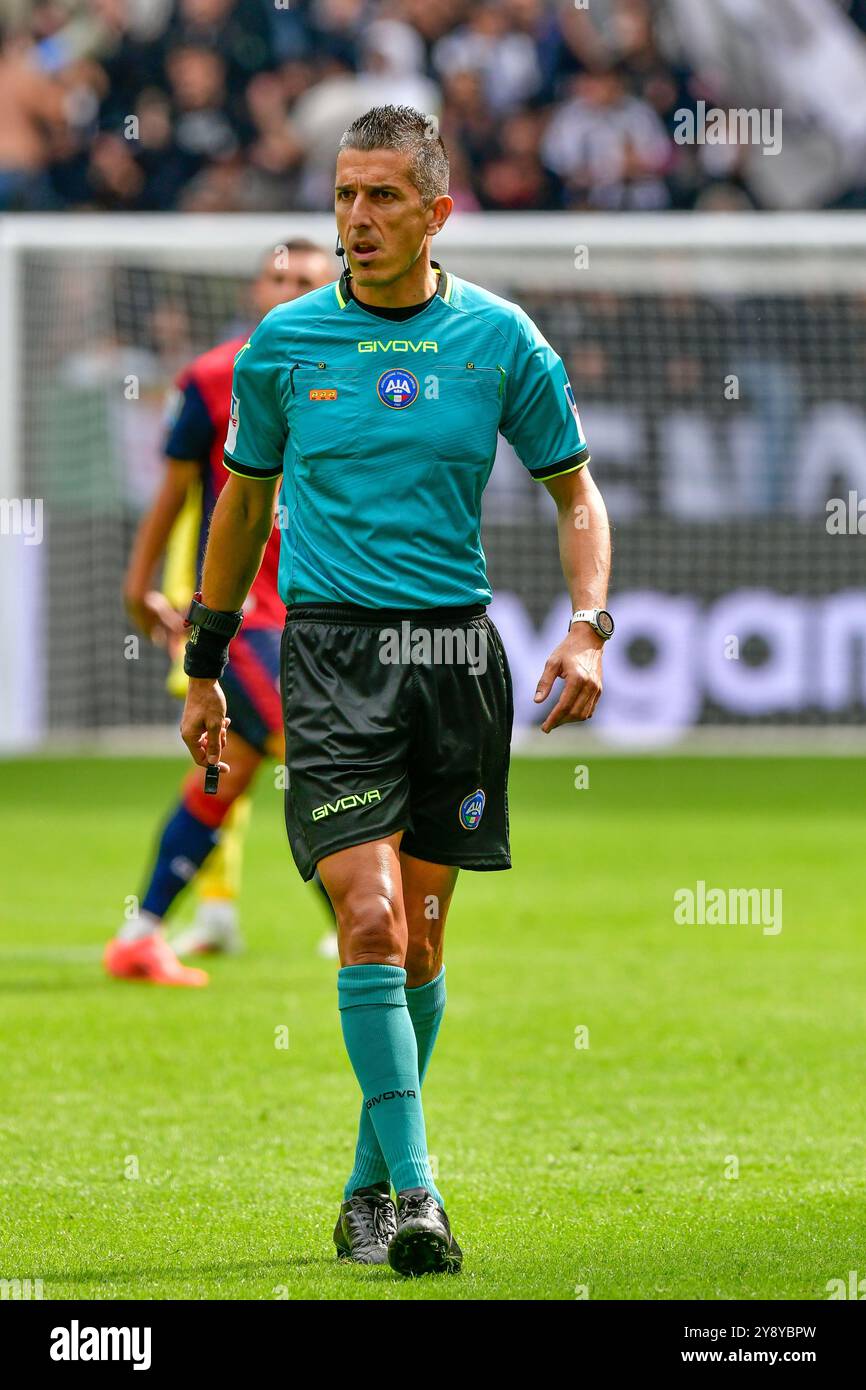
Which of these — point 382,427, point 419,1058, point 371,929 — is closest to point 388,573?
point 382,427

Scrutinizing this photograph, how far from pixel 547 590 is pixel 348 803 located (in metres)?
11.1

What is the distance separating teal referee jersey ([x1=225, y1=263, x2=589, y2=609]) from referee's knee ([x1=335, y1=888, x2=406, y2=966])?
1.89 feet

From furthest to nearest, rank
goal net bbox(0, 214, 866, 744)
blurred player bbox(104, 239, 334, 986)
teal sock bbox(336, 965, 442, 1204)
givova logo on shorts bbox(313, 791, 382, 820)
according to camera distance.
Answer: goal net bbox(0, 214, 866, 744) < blurred player bbox(104, 239, 334, 986) < givova logo on shorts bbox(313, 791, 382, 820) < teal sock bbox(336, 965, 442, 1204)

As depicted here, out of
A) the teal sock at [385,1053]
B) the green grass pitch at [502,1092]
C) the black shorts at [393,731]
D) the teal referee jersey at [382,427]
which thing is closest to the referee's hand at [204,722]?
the black shorts at [393,731]

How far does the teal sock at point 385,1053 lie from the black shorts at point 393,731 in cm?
27

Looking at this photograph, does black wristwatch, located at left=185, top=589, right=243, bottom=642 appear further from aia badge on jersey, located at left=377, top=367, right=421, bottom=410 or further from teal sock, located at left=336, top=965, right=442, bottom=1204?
teal sock, located at left=336, top=965, right=442, bottom=1204

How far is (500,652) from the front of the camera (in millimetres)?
4375

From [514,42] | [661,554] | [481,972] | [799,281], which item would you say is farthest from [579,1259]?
[514,42]

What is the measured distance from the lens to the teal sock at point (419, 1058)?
428cm

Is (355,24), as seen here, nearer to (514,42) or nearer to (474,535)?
(514,42)

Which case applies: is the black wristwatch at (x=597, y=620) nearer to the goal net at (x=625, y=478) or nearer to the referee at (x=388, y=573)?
the referee at (x=388, y=573)

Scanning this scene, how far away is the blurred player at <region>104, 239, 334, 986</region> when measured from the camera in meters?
7.30

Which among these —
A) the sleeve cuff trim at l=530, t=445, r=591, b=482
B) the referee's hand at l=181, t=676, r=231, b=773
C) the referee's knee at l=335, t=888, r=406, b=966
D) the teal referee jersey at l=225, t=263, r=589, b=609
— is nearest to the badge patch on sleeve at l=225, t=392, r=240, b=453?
the teal referee jersey at l=225, t=263, r=589, b=609

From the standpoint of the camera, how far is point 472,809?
14.1 ft
